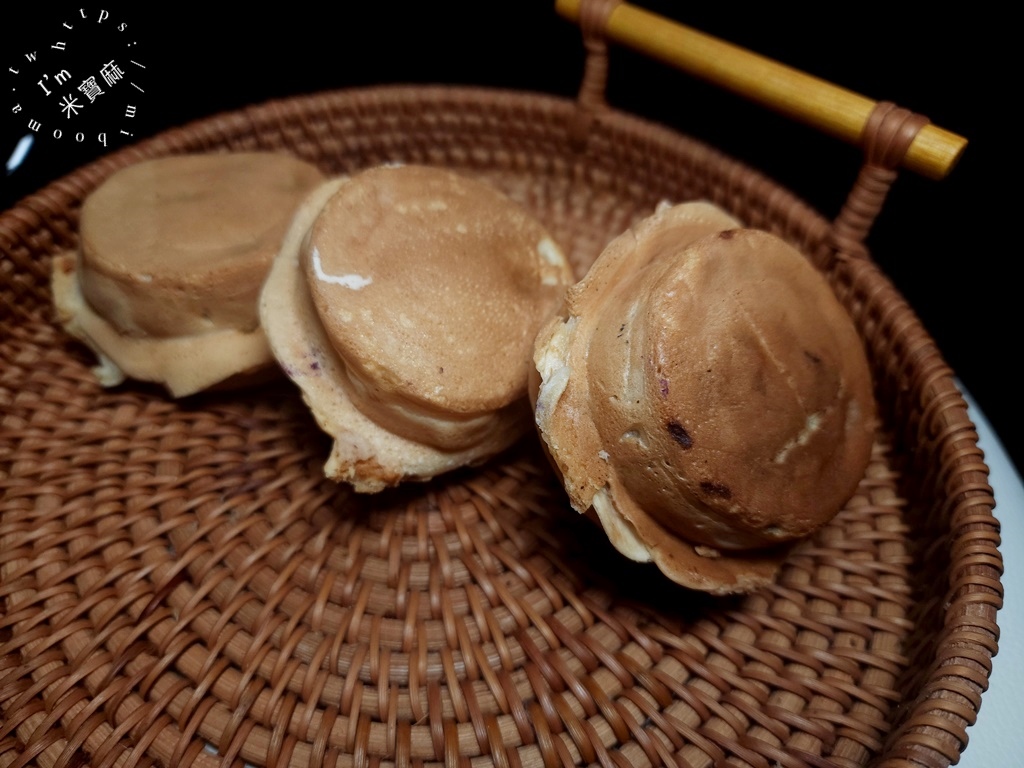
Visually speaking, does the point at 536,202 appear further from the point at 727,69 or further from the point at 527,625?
the point at 527,625

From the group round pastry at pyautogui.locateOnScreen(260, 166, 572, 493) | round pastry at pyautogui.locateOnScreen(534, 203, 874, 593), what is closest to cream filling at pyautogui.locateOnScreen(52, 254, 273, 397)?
round pastry at pyautogui.locateOnScreen(260, 166, 572, 493)

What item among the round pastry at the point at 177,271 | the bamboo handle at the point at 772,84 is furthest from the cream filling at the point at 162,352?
the bamboo handle at the point at 772,84

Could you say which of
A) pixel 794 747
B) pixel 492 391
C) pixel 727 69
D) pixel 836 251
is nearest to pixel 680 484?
pixel 492 391

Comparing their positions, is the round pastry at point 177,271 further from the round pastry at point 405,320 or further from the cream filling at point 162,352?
the round pastry at point 405,320

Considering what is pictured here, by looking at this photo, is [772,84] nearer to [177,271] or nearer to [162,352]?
[177,271]

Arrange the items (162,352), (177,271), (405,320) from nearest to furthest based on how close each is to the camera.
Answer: (405,320), (177,271), (162,352)

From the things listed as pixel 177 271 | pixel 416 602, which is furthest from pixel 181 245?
pixel 416 602

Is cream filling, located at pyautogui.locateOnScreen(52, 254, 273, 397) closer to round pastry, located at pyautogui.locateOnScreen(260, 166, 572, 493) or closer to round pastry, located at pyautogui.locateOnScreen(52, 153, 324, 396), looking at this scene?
round pastry, located at pyautogui.locateOnScreen(52, 153, 324, 396)
